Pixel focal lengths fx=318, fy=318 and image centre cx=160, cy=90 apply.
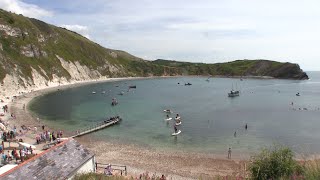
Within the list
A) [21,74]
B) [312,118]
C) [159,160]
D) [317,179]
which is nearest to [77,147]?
[159,160]

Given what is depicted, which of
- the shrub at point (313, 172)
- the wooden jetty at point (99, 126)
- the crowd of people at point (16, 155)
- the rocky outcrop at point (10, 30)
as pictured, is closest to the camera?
the shrub at point (313, 172)

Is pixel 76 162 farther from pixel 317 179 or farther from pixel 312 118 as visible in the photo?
pixel 312 118

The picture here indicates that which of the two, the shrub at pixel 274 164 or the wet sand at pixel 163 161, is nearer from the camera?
the shrub at pixel 274 164

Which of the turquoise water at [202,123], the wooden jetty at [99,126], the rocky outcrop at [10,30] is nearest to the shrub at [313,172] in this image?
the turquoise water at [202,123]

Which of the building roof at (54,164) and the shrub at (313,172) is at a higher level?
the shrub at (313,172)

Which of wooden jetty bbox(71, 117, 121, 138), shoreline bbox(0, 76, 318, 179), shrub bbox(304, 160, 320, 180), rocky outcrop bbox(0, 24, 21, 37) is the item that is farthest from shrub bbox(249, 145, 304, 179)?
rocky outcrop bbox(0, 24, 21, 37)

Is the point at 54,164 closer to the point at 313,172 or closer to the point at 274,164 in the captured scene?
the point at 274,164

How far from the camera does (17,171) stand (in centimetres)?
2419

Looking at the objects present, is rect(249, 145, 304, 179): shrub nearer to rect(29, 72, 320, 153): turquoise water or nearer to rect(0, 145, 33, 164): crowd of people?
rect(0, 145, 33, 164): crowd of people

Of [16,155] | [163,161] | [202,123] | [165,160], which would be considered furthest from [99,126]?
[16,155]

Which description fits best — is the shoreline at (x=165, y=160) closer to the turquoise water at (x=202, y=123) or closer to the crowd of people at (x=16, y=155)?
the turquoise water at (x=202, y=123)

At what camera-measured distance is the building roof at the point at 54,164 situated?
80.1 feet

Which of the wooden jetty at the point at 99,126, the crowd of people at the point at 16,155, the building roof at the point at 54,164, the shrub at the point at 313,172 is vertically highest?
the shrub at the point at 313,172

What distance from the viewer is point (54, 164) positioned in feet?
89.7
